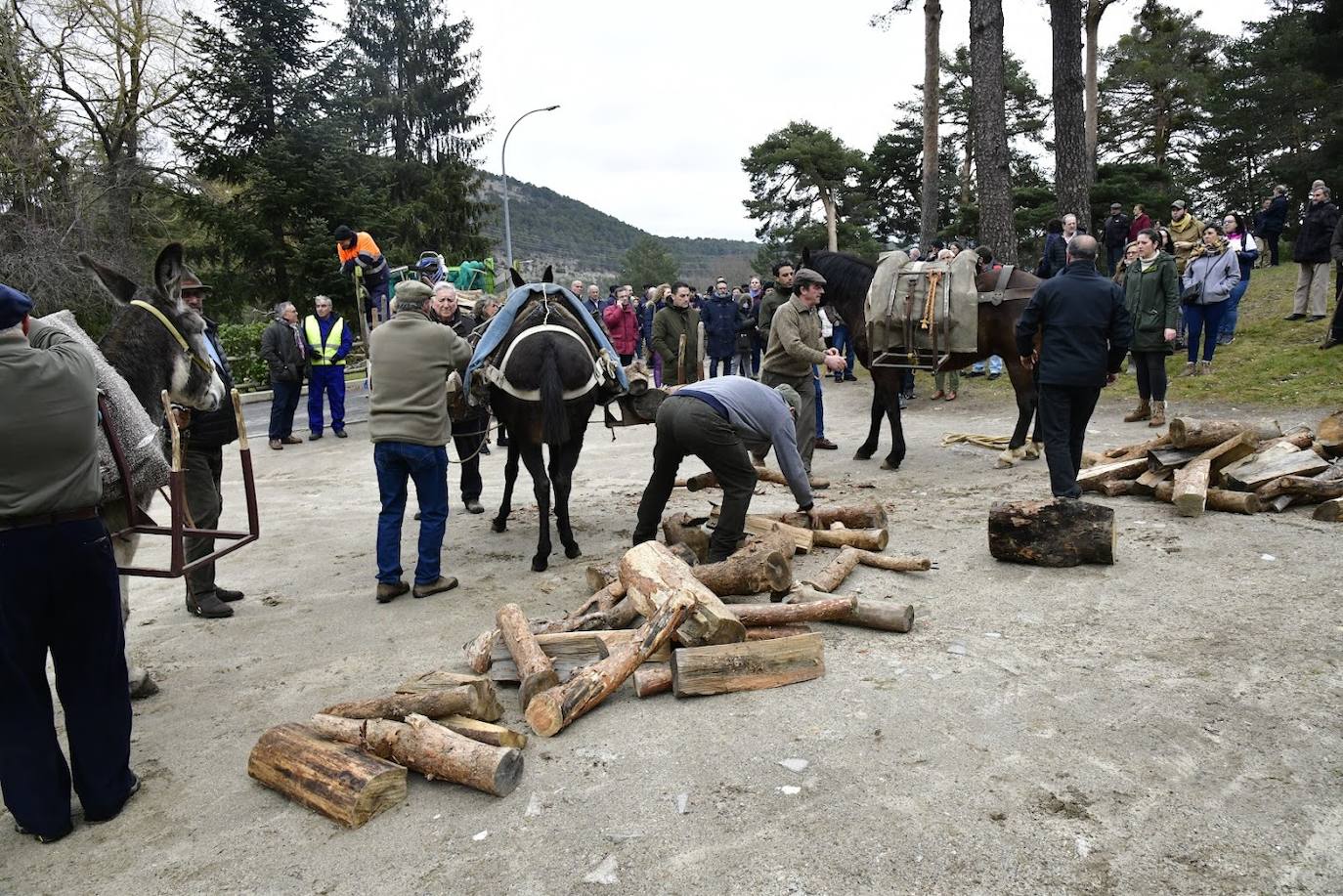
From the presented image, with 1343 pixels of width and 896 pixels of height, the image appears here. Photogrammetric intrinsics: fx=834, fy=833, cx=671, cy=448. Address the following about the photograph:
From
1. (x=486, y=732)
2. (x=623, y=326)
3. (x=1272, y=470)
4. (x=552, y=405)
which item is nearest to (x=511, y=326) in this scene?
(x=552, y=405)

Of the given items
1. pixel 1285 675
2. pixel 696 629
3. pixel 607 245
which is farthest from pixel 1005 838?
pixel 607 245

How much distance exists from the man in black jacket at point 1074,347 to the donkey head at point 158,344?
546 centimetres

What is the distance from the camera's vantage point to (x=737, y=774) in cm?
314

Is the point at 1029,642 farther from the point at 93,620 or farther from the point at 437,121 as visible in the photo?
the point at 437,121

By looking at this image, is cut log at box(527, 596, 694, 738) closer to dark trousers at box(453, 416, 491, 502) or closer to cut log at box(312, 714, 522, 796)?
cut log at box(312, 714, 522, 796)

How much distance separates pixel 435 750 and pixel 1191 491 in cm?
553

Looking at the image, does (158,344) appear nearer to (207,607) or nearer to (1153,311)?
(207,607)

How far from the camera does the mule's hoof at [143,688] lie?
13.9 ft

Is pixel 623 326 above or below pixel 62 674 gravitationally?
above

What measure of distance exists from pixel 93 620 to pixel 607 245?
353ft

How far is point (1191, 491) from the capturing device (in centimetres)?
603

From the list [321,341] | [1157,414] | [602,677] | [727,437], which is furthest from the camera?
[321,341]

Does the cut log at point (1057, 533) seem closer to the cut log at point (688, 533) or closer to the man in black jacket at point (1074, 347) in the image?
the man in black jacket at point (1074, 347)

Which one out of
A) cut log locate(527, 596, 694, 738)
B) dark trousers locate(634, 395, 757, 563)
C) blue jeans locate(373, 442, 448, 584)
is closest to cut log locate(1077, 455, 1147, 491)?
dark trousers locate(634, 395, 757, 563)
